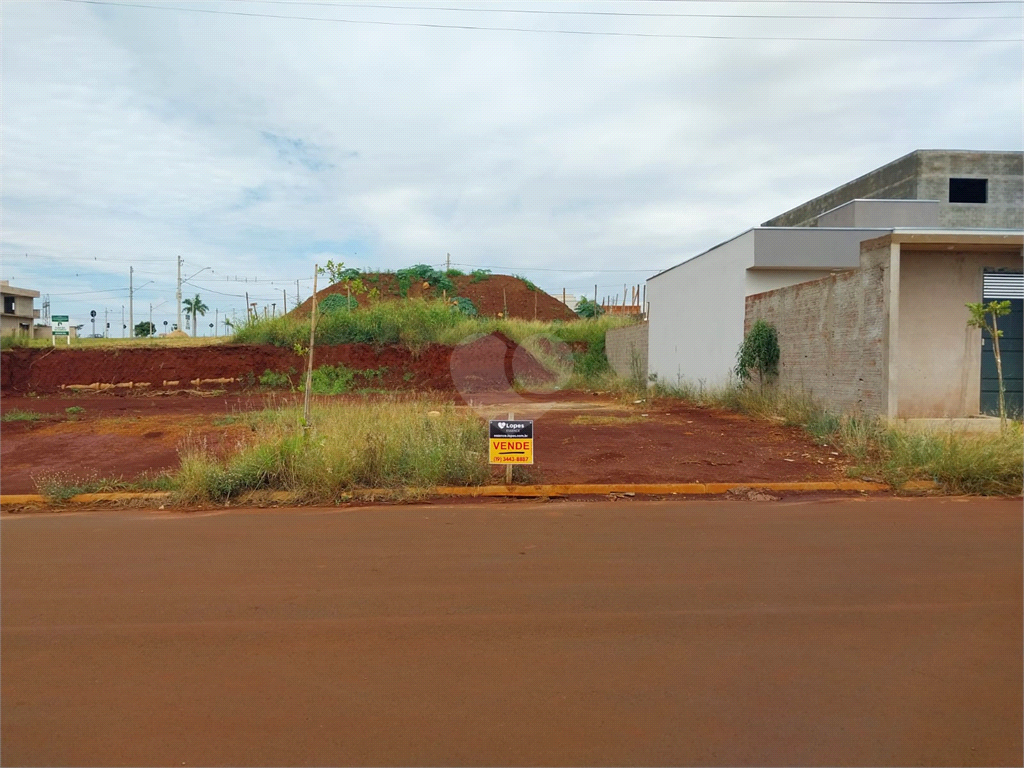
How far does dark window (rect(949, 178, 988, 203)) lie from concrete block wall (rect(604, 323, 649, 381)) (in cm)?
2008

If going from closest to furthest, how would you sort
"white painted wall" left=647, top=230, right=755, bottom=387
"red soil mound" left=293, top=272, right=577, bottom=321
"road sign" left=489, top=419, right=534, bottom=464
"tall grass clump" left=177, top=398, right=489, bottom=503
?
"tall grass clump" left=177, top=398, right=489, bottom=503 → "road sign" left=489, top=419, right=534, bottom=464 → "white painted wall" left=647, top=230, right=755, bottom=387 → "red soil mound" left=293, top=272, right=577, bottom=321

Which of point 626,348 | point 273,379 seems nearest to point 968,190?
point 626,348

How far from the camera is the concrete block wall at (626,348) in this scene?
960 inches

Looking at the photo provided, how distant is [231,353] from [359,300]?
17602 millimetres

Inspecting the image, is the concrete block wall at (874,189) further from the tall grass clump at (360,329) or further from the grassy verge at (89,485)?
the grassy verge at (89,485)

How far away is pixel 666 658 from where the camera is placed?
376 cm

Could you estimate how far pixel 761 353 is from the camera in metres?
15.0

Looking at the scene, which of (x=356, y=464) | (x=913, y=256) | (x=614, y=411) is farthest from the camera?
(x=614, y=411)

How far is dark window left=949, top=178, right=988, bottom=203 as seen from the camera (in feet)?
113

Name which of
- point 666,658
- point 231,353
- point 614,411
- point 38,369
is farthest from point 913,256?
point 38,369

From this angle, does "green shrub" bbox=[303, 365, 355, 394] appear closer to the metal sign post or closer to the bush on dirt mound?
the metal sign post

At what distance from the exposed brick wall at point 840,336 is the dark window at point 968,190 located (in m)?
26.8

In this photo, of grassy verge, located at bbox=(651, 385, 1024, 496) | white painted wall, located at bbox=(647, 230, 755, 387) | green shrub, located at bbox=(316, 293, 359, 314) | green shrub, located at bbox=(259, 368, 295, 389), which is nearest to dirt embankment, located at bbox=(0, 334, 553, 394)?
green shrub, located at bbox=(259, 368, 295, 389)

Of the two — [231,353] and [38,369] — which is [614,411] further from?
[38,369]
